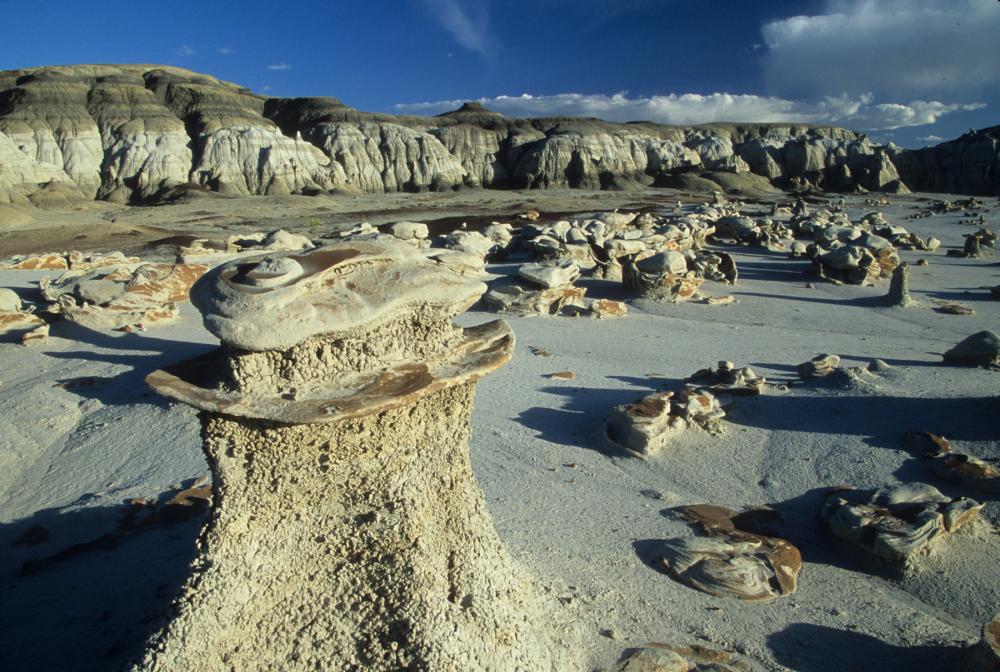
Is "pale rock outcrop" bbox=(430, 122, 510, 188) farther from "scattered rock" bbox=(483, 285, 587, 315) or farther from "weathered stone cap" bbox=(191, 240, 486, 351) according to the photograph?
"weathered stone cap" bbox=(191, 240, 486, 351)

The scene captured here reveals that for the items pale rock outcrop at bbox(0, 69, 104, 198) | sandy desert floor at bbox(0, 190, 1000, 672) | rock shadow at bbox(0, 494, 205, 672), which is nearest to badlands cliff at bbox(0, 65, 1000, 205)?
pale rock outcrop at bbox(0, 69, 104, 198)

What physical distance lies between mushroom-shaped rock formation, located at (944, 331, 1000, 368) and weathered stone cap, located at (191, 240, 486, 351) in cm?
581

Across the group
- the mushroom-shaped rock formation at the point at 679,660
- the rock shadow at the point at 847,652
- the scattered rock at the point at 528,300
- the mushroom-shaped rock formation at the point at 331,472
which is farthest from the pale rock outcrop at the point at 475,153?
the mushroom-shaped rock formation at the point at 331,472

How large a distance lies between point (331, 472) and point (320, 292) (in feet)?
1.88

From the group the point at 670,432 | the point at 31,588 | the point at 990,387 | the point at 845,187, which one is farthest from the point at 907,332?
the point at 845,187

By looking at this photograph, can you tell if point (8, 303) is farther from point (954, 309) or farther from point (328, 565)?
point (954, 309)

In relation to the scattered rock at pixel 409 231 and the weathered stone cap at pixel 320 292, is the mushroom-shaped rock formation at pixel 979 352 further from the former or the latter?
the scattered rock at pixel 409 231

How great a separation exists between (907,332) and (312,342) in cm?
839

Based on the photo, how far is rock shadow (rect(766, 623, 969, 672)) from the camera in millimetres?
2672

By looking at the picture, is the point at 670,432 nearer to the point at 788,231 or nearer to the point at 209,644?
the point at 209,644

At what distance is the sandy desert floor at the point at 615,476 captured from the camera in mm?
2795

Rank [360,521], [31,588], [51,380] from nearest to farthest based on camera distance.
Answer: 1. [360,521]
2. [31,588]
3. [51,380]

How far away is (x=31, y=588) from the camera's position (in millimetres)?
3059

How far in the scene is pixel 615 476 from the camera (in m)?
4.28
